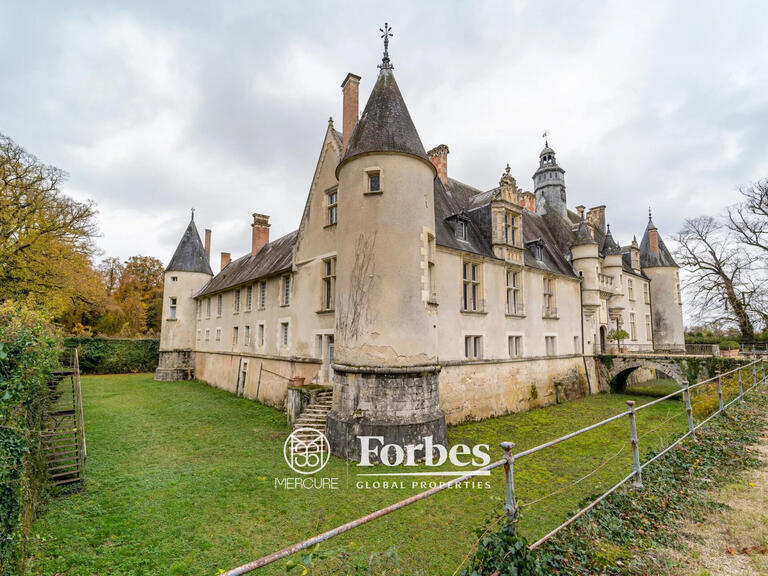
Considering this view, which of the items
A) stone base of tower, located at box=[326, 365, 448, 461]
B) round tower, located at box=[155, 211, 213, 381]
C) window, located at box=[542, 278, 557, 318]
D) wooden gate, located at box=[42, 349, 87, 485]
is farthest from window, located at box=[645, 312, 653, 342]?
round tower, located at box=[155, 211, 213, 381]

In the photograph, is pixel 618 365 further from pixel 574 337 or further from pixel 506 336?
pixel 506 336

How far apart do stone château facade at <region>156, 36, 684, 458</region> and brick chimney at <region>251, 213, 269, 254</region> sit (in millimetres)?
82

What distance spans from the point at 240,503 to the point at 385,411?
14.0 ft

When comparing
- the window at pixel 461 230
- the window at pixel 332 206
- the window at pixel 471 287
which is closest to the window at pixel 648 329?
the window at pixel 471 287

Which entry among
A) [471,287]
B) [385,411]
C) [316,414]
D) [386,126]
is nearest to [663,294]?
[471,287]

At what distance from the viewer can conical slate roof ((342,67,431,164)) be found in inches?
482

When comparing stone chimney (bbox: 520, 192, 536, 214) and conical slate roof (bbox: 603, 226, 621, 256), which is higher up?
stone chimney (bbox: 520, 192, 536, 214)

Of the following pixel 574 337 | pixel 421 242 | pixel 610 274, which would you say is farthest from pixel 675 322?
pixel 421 242

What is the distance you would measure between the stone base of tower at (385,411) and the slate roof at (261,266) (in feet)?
28.7

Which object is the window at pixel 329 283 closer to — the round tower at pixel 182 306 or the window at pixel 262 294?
the window at pixel 262 294

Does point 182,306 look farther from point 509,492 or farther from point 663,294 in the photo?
point 663,294

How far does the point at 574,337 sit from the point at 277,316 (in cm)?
1675

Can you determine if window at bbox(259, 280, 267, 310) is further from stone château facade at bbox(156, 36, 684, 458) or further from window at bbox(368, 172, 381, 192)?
window at bbox(368, 172, 381, 192)

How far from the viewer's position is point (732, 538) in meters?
4.36
